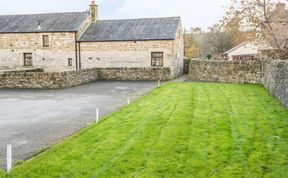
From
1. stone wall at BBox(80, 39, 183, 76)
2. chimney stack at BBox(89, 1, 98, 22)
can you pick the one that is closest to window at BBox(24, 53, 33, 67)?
stone wall at BBox(80, 39, 183, 76)

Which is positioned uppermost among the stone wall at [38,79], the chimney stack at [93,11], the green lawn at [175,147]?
the chimney stack at [93,11]

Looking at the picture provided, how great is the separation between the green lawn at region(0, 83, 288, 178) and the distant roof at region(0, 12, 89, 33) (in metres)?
24.2

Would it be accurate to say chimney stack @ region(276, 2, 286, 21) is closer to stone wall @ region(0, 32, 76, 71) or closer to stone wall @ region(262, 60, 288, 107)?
stone wall @ region(262, 60, 288, 107)

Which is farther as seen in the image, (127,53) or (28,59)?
(28,59)

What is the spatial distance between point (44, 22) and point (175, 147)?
104 ft

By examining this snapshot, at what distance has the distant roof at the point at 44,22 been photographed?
113 feet

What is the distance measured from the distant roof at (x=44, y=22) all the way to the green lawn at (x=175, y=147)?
79.4 ft

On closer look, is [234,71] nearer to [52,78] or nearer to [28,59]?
[52,78]

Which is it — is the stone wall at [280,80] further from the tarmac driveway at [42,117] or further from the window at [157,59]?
the window at [157,59]

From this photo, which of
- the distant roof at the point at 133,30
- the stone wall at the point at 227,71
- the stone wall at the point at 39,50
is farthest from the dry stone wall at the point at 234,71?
the stone wall at the point at 39,50

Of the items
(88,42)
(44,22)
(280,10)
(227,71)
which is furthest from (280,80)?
(44,22)

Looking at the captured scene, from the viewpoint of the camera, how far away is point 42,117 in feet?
40.1

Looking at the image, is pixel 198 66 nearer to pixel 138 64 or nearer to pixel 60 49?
pixel 138 64

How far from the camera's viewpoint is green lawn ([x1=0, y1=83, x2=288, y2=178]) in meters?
6.51
